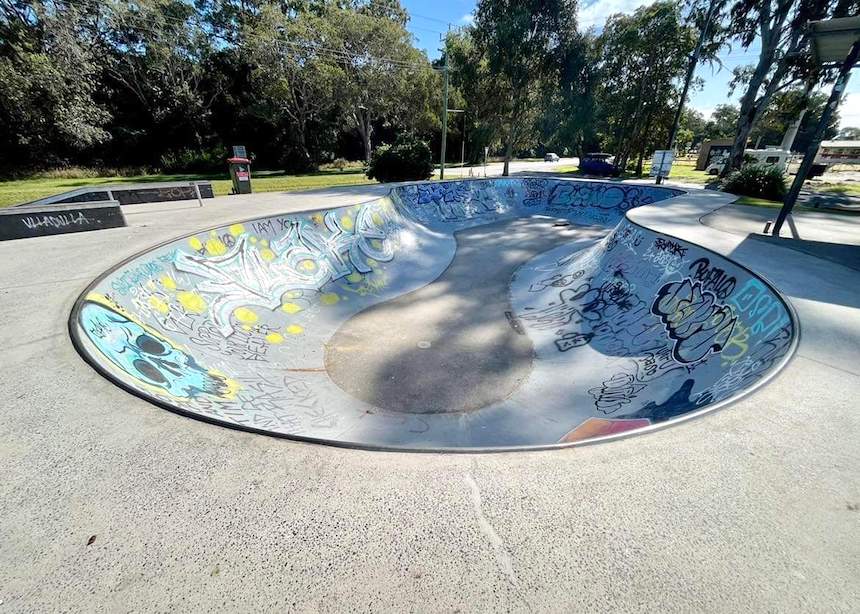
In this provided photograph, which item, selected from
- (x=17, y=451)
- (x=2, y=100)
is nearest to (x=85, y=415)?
(x=17, y=451)

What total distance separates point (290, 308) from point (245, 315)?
3.78 ft

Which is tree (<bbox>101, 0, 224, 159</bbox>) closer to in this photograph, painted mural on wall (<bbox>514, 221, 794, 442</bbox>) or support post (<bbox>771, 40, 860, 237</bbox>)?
painted mural on wall (<bbox>514, 221, 794, 442</bbox>)

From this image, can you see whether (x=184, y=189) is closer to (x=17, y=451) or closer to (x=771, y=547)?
(x=17, y=451)

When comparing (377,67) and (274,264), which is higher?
(377,67)

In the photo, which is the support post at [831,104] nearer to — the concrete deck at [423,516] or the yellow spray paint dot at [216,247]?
the concrete deck at [423,516]

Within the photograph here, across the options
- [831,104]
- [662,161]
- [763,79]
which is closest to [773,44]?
[763,79]

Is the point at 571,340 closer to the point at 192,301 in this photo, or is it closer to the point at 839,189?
the point at 192,301

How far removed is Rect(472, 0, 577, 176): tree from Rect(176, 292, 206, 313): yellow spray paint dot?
26285 mm

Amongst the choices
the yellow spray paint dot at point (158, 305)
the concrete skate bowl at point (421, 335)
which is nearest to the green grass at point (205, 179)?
the concrete skate bowl at point (421, 335)

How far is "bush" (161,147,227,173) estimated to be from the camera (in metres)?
31.9

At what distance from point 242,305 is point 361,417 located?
4.16m

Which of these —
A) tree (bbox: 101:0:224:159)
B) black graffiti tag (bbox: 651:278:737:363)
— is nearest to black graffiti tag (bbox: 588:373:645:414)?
black graffiti tag (bbox: 651:278:737:363)

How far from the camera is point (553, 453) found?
2750 mm

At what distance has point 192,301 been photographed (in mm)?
6965
